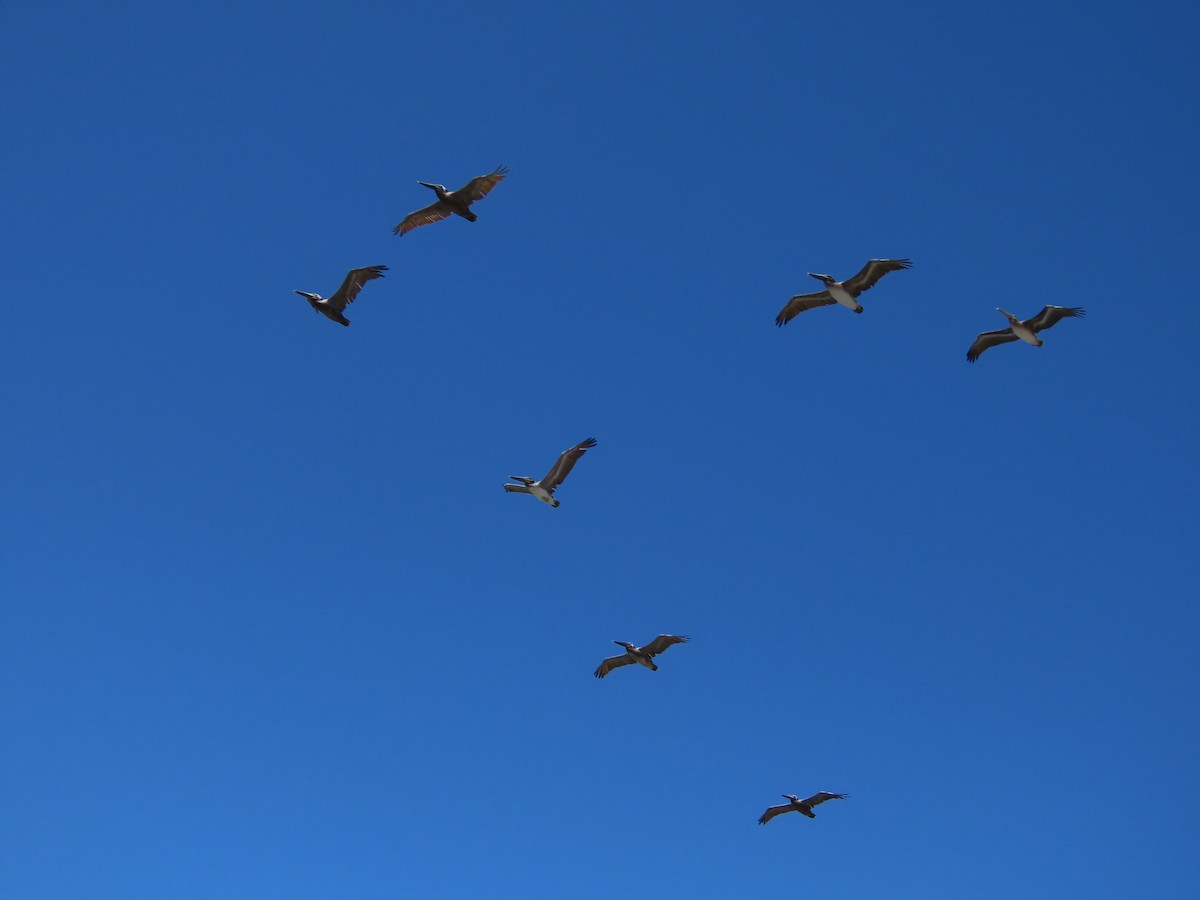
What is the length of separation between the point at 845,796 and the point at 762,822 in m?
4.37

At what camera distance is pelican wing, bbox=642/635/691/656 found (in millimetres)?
38844

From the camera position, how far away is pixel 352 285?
1462 inches

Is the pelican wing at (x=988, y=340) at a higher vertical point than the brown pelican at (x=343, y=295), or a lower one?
higher

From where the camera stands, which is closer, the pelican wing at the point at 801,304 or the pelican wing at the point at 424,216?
the pelican wing at the point at 424,216

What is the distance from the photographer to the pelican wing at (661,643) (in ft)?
127

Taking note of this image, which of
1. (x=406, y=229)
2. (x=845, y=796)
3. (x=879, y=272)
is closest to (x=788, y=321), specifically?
(x=879, y=272)

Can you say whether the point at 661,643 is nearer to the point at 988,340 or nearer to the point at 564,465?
the point at 564,465

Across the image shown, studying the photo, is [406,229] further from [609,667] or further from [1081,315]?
[1081,315]

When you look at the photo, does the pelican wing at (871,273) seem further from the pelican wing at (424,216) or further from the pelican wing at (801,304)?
the pelican wing at (424,216)

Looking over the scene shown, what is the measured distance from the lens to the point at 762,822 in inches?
1554

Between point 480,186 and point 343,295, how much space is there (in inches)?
245

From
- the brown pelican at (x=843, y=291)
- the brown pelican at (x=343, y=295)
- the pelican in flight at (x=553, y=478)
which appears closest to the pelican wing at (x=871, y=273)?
the brown pelican at (x=843, y=291)

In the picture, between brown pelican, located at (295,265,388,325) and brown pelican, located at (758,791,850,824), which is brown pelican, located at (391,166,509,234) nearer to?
brown pelican, located at (295,265,388,325)

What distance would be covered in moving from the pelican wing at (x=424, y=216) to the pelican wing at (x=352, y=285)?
147cm
